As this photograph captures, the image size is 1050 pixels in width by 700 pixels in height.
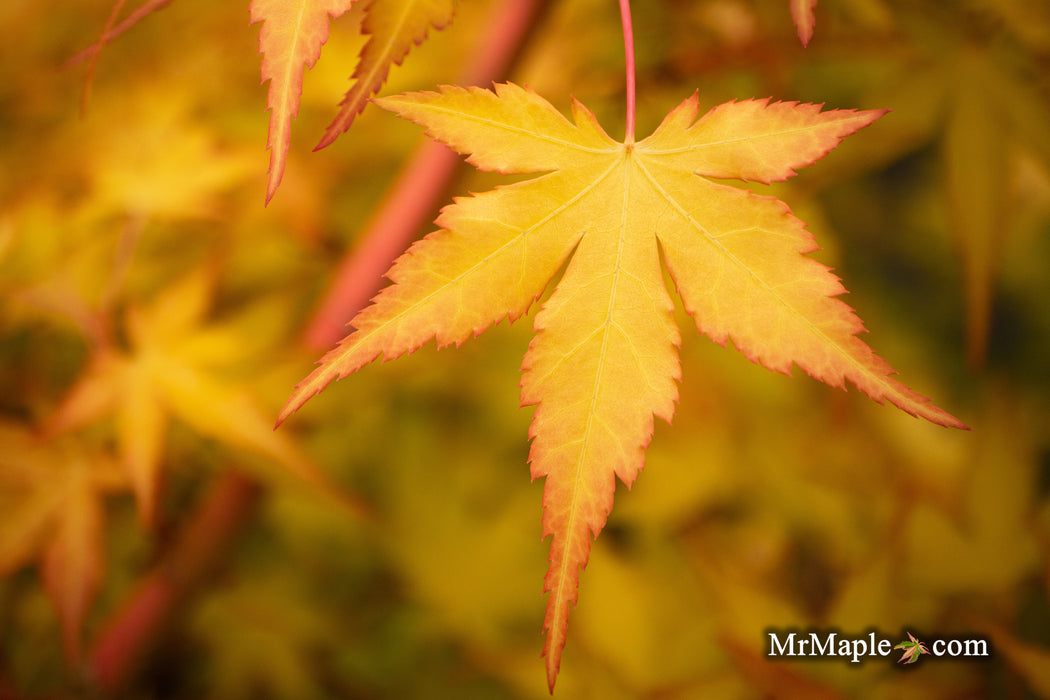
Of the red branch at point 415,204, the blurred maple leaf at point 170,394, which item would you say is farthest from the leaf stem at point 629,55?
the blurred maple leaf at point 170,394

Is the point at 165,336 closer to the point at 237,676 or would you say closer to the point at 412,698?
the point at 237,676

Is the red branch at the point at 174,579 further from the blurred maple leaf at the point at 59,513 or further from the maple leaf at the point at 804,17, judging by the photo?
the maple leaf at the point at 804,17

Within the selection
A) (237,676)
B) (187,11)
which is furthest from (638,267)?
(187,11)

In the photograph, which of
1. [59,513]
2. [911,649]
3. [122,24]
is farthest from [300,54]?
[911,649]

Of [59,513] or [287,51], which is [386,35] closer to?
[287,51]

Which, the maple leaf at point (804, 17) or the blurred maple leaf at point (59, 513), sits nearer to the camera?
the maple leaf at point (804, 17)

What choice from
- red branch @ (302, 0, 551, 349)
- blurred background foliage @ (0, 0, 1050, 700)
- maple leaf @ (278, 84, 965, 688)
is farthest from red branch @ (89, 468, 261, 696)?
maple leaf @ (278, 84, 965, 688)
